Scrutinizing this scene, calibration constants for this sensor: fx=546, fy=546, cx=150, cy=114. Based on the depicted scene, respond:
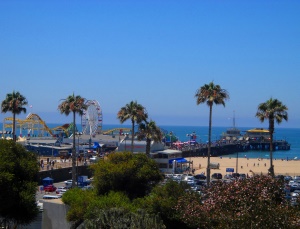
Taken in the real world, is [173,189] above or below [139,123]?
below

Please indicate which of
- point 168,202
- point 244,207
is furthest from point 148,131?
point 244,207

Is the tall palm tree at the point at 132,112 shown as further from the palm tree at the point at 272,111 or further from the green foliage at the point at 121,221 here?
the green foliage at the point at 121,221

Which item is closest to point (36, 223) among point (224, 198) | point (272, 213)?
point (224, 198)

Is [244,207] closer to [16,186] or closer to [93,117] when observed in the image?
[16,186]

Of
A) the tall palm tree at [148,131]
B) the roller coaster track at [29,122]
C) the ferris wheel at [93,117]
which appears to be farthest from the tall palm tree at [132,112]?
the roller coaster track at [29,122]

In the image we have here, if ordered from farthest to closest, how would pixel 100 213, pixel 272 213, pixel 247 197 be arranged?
pixel 100 213 < pixel 247 197 < pixel 272 213

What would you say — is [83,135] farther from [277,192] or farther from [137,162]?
[277,192]

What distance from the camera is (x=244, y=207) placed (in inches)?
692

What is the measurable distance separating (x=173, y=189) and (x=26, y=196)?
6.51 metres

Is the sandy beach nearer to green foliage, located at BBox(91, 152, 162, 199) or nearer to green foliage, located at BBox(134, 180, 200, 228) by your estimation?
green foliage, located at BBox(91, 152, 162, 199)

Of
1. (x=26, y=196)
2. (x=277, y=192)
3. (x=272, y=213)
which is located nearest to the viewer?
(x=272, y=213)

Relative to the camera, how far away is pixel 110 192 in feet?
86.9

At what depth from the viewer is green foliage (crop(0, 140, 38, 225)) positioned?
76.8ft

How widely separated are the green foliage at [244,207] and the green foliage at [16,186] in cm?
695
